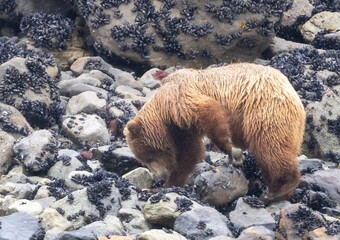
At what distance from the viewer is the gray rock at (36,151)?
12188 mm

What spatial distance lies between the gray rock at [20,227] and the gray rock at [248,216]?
6.94ft

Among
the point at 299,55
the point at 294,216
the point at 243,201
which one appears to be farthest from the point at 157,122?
the point at 299,55

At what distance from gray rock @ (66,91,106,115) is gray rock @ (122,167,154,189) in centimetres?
228

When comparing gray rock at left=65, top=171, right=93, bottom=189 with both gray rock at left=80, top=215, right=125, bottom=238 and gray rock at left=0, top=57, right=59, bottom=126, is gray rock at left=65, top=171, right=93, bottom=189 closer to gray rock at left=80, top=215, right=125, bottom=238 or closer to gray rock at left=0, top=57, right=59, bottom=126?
gray rock at left=80, top=215, right=125, bottom=238

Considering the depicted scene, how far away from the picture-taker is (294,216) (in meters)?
9.15

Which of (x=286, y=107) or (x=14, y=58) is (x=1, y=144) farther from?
(x=286, y=107)

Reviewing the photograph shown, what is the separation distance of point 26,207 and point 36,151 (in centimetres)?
211

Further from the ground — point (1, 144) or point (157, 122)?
point (157, 122)

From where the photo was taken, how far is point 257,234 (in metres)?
9.41

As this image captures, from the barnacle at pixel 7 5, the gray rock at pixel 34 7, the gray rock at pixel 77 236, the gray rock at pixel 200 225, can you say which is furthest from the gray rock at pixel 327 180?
the barnacle at pixel 7 5

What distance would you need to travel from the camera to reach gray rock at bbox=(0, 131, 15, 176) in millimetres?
12351

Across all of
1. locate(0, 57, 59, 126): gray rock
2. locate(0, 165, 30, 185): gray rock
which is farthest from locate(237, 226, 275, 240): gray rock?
locate(0, 57, 59, 126): gray rock

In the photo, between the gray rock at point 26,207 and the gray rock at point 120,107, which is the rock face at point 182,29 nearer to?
the gray rock at point 120,107

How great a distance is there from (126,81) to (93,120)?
218 centimetres
